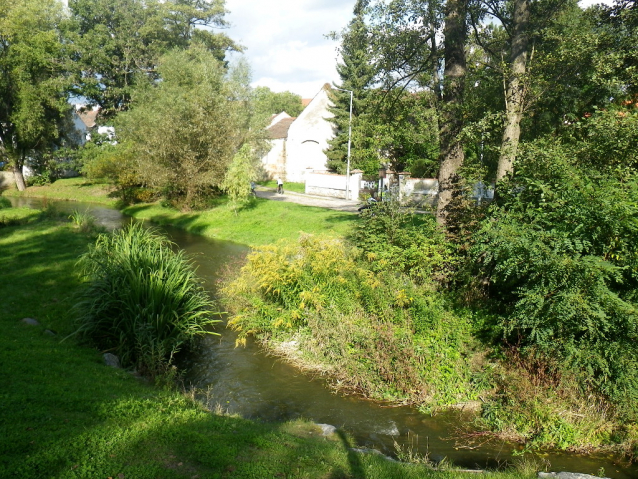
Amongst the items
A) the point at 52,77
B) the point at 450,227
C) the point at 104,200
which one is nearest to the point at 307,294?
the point at 450,227

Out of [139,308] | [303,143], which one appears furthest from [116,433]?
[303,143]

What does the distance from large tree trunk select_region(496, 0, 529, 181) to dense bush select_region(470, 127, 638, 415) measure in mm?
2146

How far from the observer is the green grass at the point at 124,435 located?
4.75 metres

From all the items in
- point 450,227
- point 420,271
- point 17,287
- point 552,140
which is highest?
point 552,140

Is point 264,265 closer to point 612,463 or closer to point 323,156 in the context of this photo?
point 612,463

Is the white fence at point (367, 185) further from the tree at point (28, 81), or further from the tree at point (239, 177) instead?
the tree at point (28, 81)

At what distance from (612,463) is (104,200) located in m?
36.3

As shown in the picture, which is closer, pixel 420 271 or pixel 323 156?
pixel 420 271

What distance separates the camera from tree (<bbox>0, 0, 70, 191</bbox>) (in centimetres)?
3459

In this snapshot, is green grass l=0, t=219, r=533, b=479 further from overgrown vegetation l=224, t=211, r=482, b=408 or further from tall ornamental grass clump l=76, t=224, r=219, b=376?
overgrown vegetation l=224, t=211, r=482, b=408

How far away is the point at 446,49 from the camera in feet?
42.9

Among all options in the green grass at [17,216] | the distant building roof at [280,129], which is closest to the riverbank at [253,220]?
the green grass at [17,216]

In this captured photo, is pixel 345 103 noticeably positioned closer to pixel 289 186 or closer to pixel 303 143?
pixel 303 143

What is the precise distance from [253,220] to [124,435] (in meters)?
21.5
